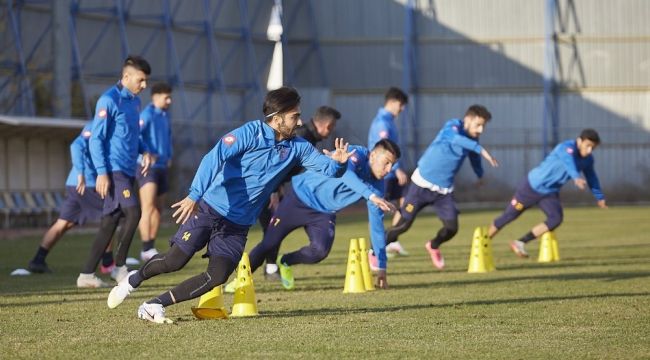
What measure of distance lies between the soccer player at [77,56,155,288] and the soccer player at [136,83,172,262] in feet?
8.60

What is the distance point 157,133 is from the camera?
53.4 feet

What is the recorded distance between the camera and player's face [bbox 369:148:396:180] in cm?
1196

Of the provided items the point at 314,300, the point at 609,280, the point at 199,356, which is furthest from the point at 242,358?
the point at 609,280

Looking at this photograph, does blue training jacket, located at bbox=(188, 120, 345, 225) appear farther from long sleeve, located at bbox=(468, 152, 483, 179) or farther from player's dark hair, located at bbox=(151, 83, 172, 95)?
long sleeve, located at bbox=(468, 152, 483, 179)

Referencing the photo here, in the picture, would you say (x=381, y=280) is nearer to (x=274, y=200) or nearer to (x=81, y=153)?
(x=274, y=200)

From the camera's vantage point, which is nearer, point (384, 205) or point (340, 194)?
point (384, 205)

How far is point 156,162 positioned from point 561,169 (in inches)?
217

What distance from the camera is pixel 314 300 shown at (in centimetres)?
1122

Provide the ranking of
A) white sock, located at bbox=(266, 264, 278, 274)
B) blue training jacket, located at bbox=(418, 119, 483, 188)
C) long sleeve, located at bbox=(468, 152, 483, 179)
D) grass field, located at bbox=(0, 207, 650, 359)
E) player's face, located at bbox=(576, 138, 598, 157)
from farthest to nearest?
player's face, located at bbox=(576, 138, 598, 157), long sleeve, located at bbox=(468, 152, 483, 179), blue training jacket, located at bbox=(418, 119, 483, 188), white sock, located at bbox=(266, 264, 278, 274), grass field, located at bbox=(0, 207, 650, 359)

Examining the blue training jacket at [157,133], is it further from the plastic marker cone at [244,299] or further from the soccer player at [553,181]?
the plastic marker cone at [244,299]

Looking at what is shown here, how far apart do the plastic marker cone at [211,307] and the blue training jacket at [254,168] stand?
767 mm

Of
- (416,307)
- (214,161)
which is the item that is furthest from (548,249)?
(214,161)

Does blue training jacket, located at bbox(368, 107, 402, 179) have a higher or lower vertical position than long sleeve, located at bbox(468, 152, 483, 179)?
higher

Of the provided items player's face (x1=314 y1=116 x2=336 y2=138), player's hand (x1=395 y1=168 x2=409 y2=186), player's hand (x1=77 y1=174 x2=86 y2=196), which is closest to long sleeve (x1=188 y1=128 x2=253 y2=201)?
player's face (x1=314 y1=116 x2=336 y2=138)
